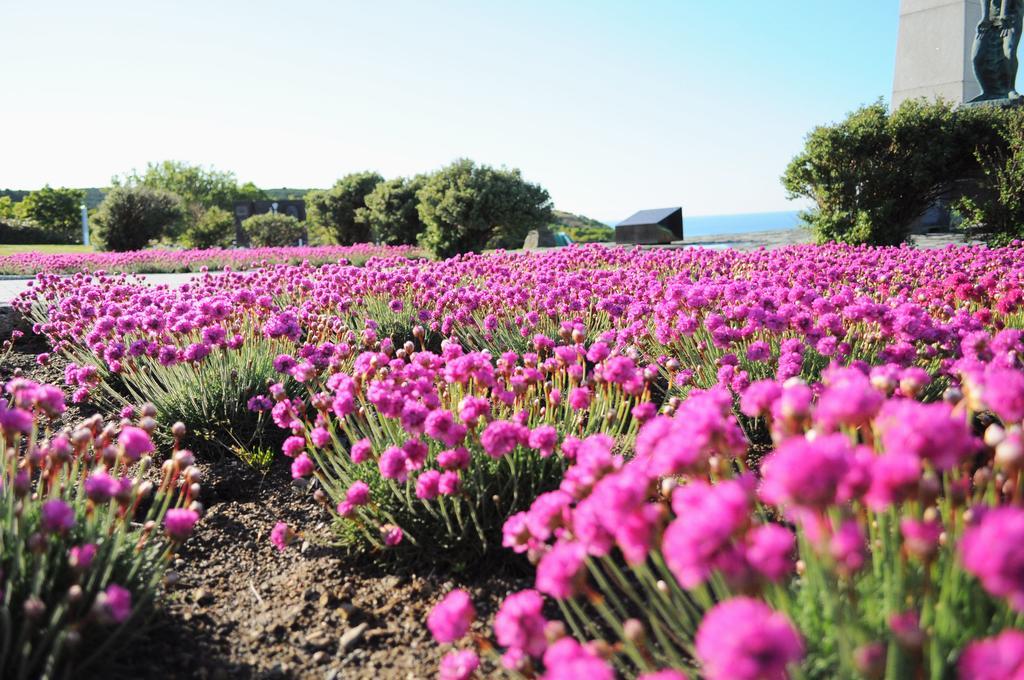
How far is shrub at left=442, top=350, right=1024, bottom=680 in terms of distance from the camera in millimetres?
1108

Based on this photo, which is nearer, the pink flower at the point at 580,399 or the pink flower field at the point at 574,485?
the pink flower field at the point at 574,485

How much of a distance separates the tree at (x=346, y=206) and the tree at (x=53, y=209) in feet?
129

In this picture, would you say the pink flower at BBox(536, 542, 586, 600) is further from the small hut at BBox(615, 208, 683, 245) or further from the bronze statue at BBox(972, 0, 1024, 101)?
the bronze statue at BBox(972, 0, 1024, 101)

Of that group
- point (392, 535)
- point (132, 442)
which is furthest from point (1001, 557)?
point (132, 442)

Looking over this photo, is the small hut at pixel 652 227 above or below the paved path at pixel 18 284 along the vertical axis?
above

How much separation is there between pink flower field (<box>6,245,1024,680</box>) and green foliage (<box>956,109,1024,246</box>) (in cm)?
894

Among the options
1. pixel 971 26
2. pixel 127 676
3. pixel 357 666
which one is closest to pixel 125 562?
pixel 127 676

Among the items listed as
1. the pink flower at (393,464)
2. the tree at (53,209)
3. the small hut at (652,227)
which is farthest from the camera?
the tree at (53,209)

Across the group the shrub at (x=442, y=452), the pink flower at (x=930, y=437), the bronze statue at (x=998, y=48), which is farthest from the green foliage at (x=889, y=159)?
the pink flower at (x=930, y=437)

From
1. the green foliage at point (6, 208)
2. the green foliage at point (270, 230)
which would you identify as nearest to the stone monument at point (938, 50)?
the green foliage at point (270, 230)

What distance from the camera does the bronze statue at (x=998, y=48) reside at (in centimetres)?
1911

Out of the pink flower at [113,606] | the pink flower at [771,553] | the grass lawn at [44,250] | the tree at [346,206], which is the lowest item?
the pink flower at [113,606]

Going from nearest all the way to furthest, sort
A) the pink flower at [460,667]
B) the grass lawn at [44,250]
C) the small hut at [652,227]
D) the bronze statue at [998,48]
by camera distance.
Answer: the pink flower at [460,667]
the bronze statue at [998,48]
the small hut at [652,227]
the grass lawn at [44,250]

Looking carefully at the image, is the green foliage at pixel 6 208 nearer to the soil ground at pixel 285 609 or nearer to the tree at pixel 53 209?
the tree at pixel 53 209
